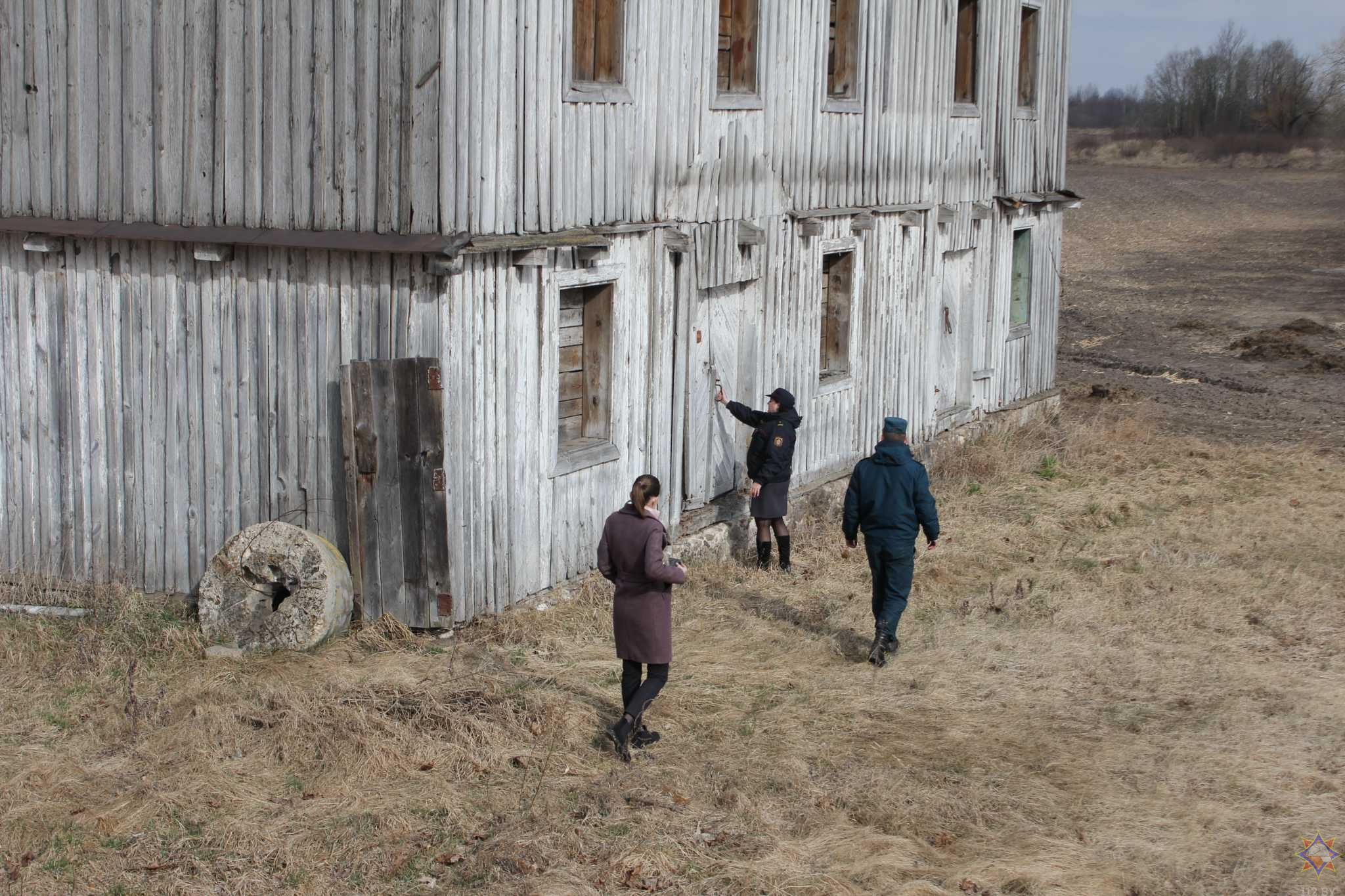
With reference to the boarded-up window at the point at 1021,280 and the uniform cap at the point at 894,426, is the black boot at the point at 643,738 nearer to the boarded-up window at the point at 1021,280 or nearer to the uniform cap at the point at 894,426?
the uniform cap at the point at 894,426

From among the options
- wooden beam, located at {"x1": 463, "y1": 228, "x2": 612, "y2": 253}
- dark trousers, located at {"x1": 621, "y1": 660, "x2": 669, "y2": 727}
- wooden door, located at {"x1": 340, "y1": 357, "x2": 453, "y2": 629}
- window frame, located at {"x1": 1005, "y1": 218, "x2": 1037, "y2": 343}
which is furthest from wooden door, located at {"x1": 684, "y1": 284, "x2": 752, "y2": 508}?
window frame, located at {"x1": 1005, "y1": 218, "x2": 1037, "y2": 343}

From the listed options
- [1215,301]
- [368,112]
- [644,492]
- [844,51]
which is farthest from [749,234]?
[1215,301]

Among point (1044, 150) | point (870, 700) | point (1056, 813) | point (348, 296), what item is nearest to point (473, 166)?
point (348, 296)

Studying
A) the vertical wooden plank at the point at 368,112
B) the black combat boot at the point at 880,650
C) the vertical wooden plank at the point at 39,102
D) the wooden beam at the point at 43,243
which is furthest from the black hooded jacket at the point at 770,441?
the vertical wooden plank at the point at 39,102

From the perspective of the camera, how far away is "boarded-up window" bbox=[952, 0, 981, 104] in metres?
17.2

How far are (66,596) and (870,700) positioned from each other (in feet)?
19.7

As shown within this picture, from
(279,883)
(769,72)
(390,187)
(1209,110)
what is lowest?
(279,883)

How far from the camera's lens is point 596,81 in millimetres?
10859

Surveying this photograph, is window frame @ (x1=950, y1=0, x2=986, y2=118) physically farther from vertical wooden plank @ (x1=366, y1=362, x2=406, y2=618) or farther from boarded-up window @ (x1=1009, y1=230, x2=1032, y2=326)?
vertical wooden plank @ (x1=366, y1=362, x2=406, y2=618)

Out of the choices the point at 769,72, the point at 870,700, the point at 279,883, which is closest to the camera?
the point at 279,883

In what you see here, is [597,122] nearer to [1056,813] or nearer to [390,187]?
[390,187]

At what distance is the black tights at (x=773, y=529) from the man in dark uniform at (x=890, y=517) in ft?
7.88

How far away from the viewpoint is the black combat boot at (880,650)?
10.0 meters

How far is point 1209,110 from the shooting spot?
89812 millimetres
